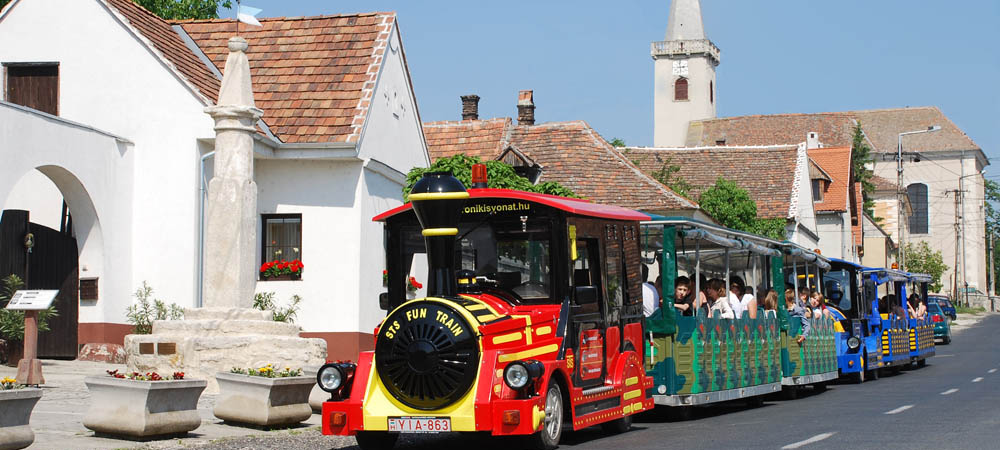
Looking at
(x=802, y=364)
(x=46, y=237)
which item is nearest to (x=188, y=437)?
(x=46, y=237)

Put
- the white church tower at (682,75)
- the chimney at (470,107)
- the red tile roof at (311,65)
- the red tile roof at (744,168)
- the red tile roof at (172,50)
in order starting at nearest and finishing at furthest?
the red tile roof at (172,50) → the red tile roof at (311,65) → the chimney at (470,107) → the red tile roof at (744,168) → the white church tower at (682,75)

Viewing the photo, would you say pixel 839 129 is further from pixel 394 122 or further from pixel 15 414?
pixel 15 414

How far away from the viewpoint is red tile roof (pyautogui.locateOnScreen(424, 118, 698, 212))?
37.0 metres

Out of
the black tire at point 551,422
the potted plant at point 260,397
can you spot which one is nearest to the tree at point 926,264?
the potted plant at point 260,397

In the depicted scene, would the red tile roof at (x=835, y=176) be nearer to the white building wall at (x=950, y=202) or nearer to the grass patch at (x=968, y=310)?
the grass patch at (x=968, y=310)

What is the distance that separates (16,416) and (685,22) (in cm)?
10228

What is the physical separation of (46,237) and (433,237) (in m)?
11.6

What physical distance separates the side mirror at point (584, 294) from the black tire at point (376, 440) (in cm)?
219

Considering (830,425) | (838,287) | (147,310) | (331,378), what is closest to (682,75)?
(838,287)

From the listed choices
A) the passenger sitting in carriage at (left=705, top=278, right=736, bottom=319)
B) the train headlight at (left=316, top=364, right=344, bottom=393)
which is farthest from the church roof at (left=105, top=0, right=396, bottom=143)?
the train headlight at (left=316, top=364, right=344, bottom=393)

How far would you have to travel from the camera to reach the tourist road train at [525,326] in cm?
1066

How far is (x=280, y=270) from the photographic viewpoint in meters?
22.8

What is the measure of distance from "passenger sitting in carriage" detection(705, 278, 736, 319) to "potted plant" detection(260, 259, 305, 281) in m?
9.13

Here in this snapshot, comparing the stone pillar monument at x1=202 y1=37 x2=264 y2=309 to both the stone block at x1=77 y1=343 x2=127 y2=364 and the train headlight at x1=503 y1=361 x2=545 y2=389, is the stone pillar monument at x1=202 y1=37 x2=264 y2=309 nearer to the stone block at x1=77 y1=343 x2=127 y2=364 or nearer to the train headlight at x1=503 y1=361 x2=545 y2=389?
the stone block at x1=77 y1=343 x2=127 y2=364
